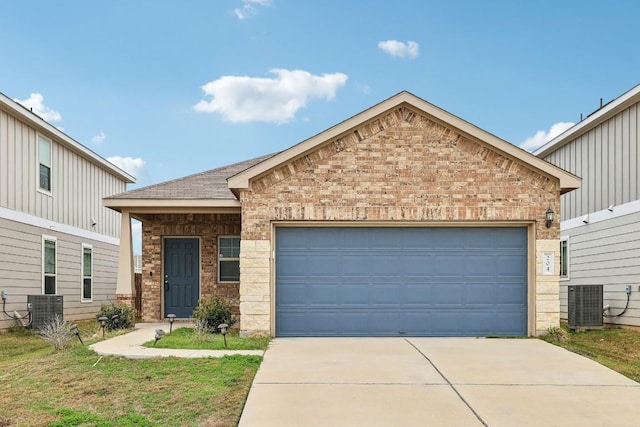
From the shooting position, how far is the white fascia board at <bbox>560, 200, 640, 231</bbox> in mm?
15234

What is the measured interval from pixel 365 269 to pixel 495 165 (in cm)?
341

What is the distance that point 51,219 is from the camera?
18344 millimetres

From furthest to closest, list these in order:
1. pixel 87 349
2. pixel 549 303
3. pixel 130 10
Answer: pixel 130 10, pixel 549 303, pixel 87 349

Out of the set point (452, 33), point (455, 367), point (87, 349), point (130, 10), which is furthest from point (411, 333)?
point (130, 10)

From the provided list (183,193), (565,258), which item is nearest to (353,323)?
(183,193)

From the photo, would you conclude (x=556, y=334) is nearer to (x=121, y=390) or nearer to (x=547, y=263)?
(x=547, y=263)

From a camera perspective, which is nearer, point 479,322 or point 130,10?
point 479,322

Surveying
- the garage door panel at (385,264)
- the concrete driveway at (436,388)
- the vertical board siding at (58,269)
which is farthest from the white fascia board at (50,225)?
the garage door panel at (385,264)

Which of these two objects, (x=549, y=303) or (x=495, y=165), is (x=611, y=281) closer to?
(x=549, y=303)

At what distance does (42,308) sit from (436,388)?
11.8m

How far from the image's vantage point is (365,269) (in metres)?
13.0

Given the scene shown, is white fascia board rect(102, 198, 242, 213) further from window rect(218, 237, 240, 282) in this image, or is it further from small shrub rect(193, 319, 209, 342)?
small shrub rect(193, 319, 209, 342)

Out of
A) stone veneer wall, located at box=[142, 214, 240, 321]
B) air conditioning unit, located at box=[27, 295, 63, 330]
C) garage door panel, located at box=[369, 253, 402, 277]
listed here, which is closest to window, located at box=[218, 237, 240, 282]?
stone veneer wall, located at box=[142, 214, 240, 321]

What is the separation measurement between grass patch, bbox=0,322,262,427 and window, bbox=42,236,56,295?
740 cm
